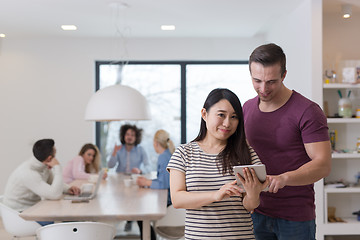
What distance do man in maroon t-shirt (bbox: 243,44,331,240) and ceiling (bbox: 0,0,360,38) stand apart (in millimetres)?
2441

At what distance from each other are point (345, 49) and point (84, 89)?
353 centimetres

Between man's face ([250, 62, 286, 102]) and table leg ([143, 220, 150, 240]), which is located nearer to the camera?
man's face ([250, 62, 286, 102])

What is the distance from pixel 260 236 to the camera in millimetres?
1972

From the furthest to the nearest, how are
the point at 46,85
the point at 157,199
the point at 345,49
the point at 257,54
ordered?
the point at 46,85 < the point at 345,49 < the point at 157,199 < the point at 257,54

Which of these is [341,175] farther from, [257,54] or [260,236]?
[257,54]

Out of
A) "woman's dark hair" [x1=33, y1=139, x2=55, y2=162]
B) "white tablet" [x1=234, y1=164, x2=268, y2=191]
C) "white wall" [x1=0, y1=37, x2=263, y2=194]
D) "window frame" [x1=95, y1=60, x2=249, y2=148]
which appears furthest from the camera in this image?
"window frame" [x1=95, y1=60, x2=249, y2=148]

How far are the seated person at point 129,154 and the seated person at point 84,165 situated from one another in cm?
38

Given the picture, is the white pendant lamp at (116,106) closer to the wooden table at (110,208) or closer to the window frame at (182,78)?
the wooden table at (110,208)

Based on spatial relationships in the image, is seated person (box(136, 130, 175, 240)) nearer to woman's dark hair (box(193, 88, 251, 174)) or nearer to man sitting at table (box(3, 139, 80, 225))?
man sitting at table (box(3, 139, 80, 225))


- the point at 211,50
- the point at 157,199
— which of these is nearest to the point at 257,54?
the point at 157,199

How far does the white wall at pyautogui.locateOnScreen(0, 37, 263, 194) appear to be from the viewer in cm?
594

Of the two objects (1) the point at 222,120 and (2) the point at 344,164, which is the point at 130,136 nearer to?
(2) the point at 344,164

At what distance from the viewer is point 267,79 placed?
177cm

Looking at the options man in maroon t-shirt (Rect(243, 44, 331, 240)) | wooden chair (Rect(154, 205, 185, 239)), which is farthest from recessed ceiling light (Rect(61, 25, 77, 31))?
man in maroon t-shirt (Rect(243, 44, 331, 240))
